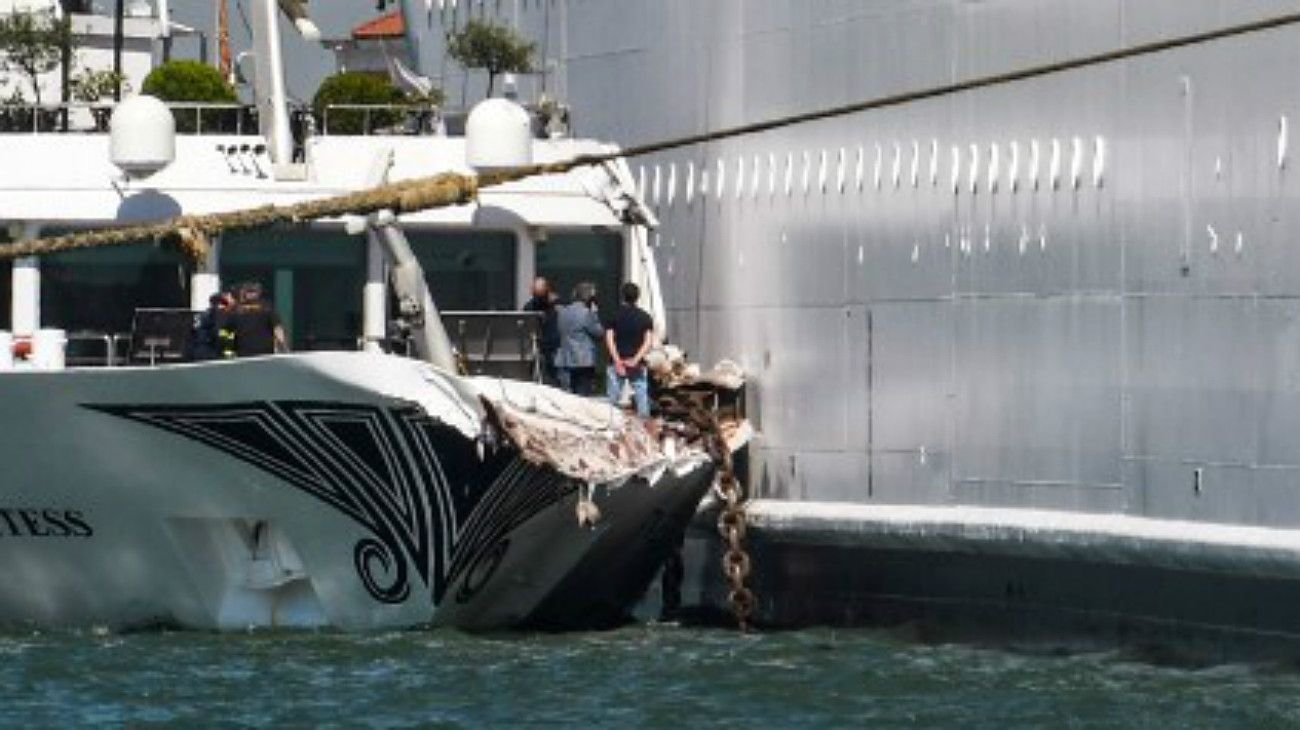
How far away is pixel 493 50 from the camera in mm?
31281

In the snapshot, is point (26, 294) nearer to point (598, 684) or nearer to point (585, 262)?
point (585, 262)

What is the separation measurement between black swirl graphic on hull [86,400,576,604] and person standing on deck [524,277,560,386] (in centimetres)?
279

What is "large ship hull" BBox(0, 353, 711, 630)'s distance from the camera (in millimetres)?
25344

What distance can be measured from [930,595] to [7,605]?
5213 millimetres

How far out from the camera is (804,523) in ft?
88.7

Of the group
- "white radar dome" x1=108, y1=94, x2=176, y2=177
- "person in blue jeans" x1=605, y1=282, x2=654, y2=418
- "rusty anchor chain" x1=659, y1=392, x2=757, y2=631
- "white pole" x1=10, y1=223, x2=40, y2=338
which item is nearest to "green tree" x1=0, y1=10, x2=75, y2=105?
"white pole" x1=10, y1=223, x2=40, y2=338

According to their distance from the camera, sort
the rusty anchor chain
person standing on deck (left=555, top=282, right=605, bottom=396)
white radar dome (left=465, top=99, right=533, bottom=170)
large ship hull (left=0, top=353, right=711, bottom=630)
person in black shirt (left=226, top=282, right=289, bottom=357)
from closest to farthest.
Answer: large ship hull (left=0, top=353, right=711, bottom=630), the rusty anchor chain, person in black shirt (left=226, top=282, right=289, bottom=357), white radar dome (left=465, top=99, right=533, bottom=170), person standing on deck (left=555, top=282, right=605, bottom=396)

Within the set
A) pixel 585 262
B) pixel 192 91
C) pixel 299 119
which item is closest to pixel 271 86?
pixel 299 119

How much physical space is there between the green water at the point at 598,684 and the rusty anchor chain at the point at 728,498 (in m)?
0.63

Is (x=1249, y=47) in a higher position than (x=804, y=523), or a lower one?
higher

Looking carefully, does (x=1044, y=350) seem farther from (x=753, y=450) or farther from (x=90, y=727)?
(x=90, y=727)

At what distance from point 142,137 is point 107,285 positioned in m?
1.14

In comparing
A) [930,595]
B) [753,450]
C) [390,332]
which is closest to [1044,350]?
[930,595]

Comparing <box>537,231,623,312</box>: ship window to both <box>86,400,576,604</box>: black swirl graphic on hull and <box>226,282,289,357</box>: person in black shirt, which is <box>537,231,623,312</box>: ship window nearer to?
<box>226,282,289,357</box>: person in black shirt
